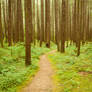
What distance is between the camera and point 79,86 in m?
5.16

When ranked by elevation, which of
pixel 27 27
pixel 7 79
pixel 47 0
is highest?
pixel 47 0

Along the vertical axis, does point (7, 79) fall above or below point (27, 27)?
below

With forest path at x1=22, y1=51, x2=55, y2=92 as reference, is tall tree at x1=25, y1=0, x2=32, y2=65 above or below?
above

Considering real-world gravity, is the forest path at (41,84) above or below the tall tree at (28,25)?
below

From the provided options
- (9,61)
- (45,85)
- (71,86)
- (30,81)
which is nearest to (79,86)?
(71,86)

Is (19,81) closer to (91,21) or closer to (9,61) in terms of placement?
(9,61)

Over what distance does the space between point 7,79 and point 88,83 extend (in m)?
3.81

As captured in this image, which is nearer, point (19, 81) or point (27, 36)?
point (19, 81)

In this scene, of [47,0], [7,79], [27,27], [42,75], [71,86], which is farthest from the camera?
[47,0]

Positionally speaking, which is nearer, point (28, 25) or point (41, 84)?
point (41, 84)

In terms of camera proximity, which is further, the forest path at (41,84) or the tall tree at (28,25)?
the tall tree at (28,25)

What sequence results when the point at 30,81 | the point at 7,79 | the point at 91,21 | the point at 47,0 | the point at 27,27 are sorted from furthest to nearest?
the point at 91,21, the point at 47,0, the point at 27,27, the point at 30,81, the point at 7,79

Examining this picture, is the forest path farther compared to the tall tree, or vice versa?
the tall tree

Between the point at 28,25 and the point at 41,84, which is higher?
the point at 28,25
